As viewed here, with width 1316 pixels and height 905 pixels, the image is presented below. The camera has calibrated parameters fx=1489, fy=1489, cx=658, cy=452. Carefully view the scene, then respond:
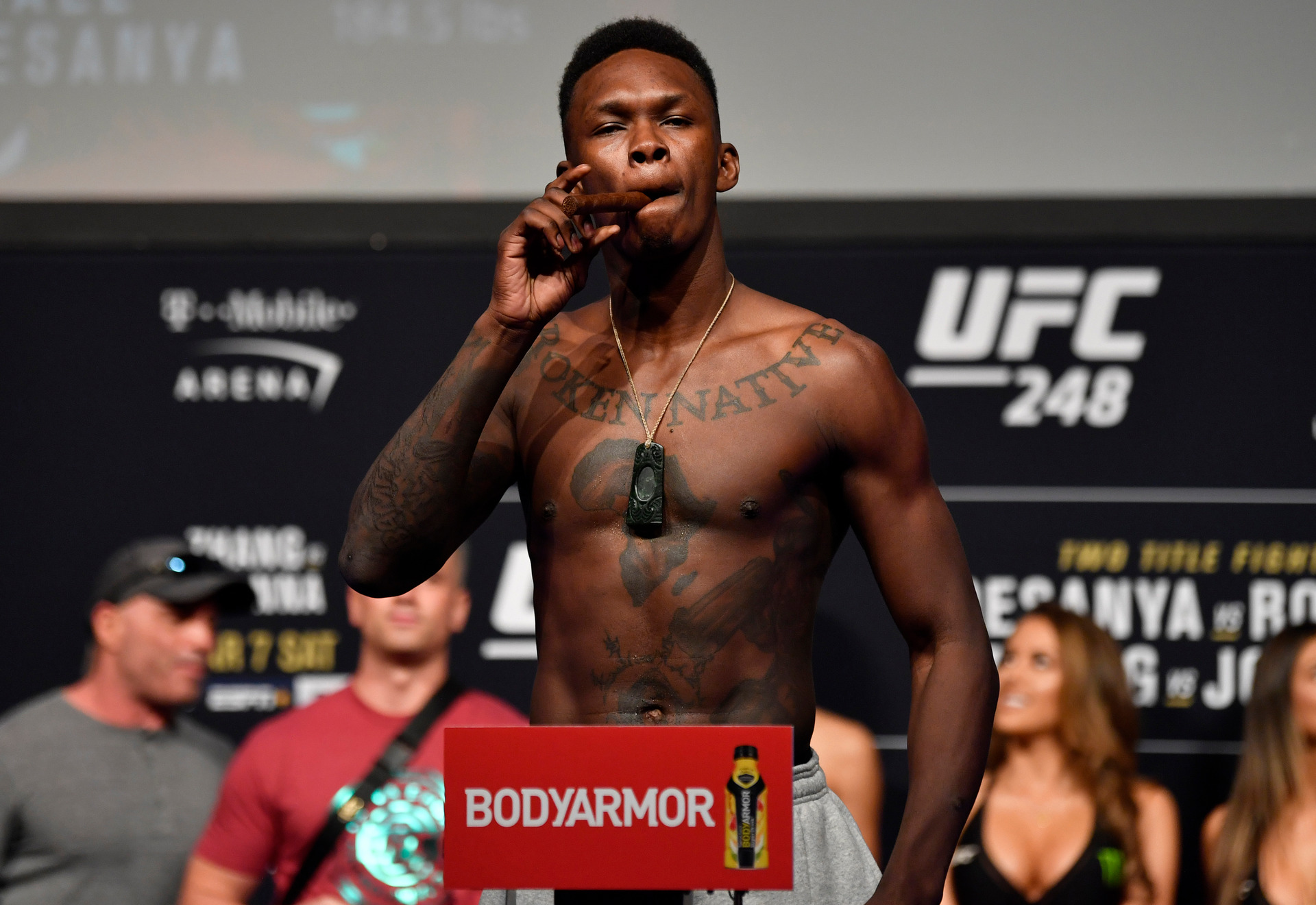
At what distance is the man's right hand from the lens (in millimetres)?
1658

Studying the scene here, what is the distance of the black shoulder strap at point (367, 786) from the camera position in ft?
10.2

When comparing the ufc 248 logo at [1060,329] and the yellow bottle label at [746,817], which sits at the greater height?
the ufc 248 logo at [1060,329]

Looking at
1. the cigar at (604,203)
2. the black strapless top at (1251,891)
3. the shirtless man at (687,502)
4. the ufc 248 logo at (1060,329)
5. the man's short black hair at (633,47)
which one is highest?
the ufc 248 logo at (1060,329)

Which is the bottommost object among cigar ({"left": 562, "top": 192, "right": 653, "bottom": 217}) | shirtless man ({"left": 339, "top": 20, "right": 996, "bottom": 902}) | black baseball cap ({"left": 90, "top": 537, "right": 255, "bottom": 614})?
shirtless man ({"left": 339, "top": 20, "right": 996, "bottom": 902})

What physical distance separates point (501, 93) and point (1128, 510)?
6.47ft

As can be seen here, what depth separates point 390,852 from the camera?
3.12 m

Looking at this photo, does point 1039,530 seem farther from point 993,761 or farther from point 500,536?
point 500,536

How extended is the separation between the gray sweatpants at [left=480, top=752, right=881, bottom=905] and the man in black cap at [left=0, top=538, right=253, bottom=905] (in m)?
1.58

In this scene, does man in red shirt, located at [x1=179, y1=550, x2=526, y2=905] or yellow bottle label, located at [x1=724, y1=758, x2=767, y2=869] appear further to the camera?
man in red shirt, located at [x1=179, y1=550, x2=526, y2=905]

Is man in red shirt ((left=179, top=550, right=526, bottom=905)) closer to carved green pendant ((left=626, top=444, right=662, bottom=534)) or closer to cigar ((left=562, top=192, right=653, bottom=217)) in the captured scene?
carved green pendant ((left=626, top=444, right=662, bottom=534))

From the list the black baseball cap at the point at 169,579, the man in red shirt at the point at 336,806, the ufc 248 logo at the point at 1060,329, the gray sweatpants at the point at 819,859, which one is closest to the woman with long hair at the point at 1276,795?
the ufc 248 logo at the point at 1060,329

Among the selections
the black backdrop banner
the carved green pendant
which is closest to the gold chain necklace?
the carved green pendant

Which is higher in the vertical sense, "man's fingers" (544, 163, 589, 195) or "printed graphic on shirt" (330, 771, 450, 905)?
"man's fingers" (544, 163, 589, 195)

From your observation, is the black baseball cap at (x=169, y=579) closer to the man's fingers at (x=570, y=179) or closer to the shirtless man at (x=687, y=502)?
the shirtless man at (x=687, y=502)
